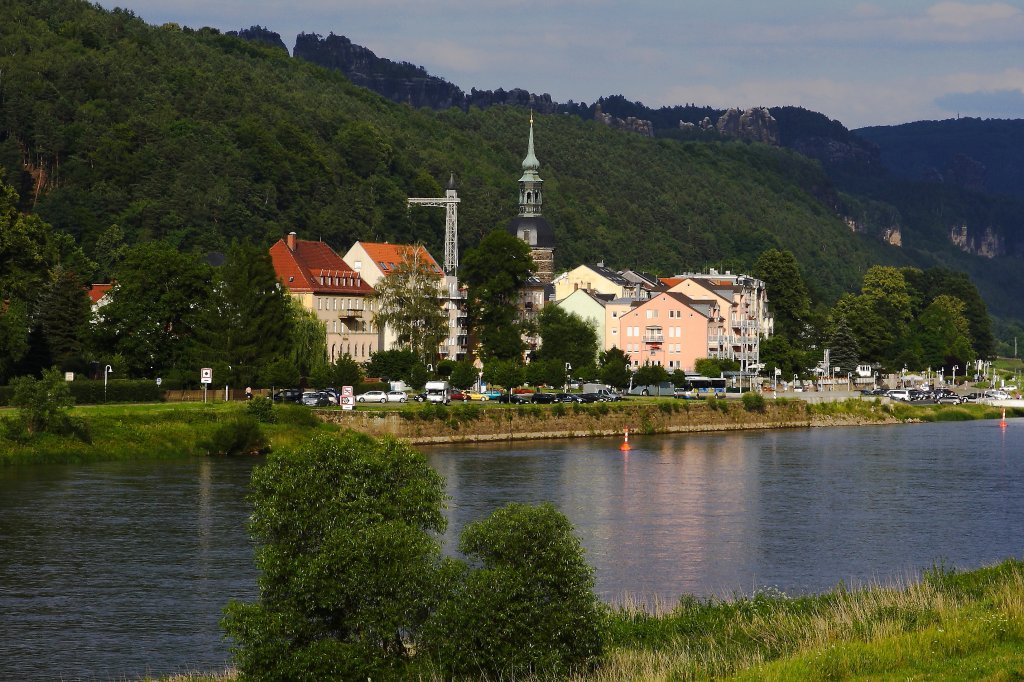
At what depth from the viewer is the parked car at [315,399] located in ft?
268

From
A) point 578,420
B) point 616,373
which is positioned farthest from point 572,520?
point 616,373

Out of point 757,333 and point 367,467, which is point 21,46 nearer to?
point 757,333

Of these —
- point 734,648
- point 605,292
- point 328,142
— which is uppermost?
point 328,142

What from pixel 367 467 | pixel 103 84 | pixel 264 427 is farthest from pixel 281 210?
pixel 367 467

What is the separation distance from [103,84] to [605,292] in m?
52.8

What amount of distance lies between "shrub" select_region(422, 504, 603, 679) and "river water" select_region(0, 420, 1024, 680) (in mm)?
7792

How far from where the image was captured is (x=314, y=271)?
110000mm

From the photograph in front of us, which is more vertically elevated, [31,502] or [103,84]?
[103,84]

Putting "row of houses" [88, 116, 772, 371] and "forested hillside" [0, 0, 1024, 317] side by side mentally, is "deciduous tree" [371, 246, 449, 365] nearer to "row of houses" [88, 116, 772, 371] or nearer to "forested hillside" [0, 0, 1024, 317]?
"row of houses" [88, 116, 772, 371]

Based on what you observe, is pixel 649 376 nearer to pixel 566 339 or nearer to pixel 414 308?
pixel 566 339

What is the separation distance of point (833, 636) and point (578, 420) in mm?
63474

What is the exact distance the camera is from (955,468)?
73.5 meters

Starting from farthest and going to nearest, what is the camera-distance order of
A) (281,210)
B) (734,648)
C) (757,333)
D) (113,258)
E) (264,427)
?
(281,210) < (757,333) < (113,258) < (264,427) < (734,648)

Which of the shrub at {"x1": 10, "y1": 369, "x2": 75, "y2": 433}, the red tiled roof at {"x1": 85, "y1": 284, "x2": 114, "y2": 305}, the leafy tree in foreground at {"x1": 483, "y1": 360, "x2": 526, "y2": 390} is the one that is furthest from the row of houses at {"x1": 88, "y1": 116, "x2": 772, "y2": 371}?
the shrub at {"x1": 10, "y1": 369, "x2": 75, "y2": 433}
